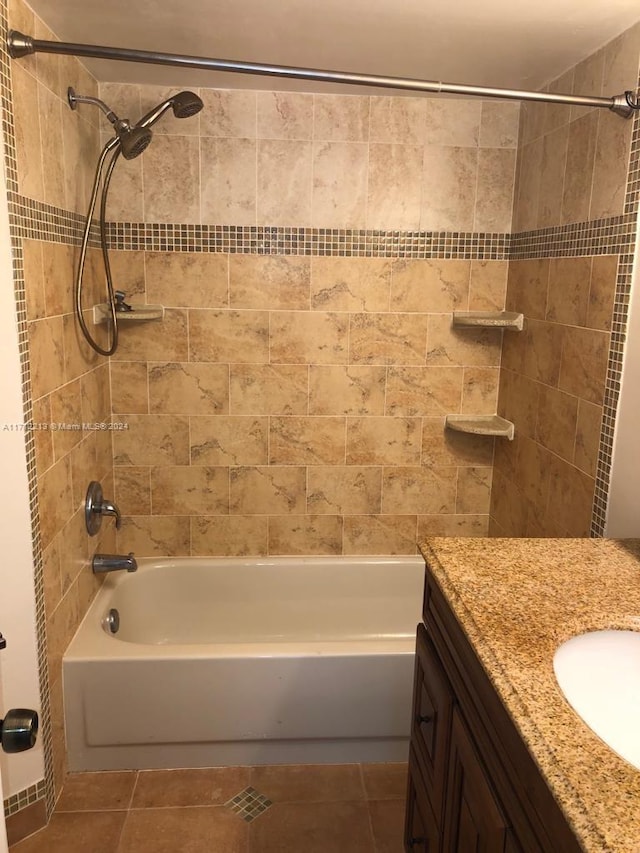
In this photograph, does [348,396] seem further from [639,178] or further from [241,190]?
[639,178]

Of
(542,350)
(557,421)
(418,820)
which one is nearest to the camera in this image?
(418,820)

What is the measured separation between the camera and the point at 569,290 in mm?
2178

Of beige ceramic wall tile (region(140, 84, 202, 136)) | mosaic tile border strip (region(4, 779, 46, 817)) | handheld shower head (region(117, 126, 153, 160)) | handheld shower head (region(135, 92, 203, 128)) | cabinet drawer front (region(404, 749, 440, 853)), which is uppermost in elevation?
beige ceramic wall tile (region(140, 84, 202, 136))

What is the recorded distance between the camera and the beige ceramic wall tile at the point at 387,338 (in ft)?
8.93

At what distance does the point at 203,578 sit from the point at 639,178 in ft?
7.04

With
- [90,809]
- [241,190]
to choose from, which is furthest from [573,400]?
[90,809]

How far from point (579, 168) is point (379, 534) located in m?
1.62

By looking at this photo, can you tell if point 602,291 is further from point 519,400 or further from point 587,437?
point 519,400

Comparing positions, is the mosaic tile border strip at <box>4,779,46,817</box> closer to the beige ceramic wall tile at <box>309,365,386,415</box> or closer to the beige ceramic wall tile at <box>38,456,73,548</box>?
the beige ceramic wall tile at <box>38,456,73,548</box>

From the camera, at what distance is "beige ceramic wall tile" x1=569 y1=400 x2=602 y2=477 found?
2012 mm

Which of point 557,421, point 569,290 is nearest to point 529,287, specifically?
point 569,290

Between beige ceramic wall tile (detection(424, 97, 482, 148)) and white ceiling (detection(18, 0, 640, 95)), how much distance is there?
0.21 meters

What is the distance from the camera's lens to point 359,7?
177cm

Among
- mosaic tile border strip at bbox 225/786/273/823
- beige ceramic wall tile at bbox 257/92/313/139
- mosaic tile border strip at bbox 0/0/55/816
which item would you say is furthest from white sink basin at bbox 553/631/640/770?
beige ceramic wall tile at bbox 257/92/313/139
